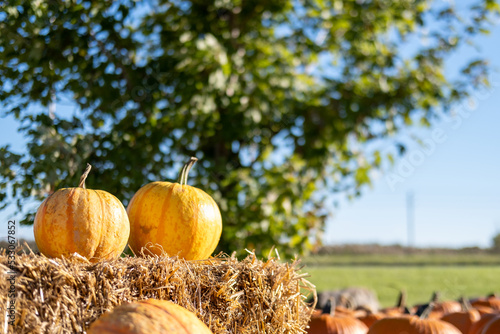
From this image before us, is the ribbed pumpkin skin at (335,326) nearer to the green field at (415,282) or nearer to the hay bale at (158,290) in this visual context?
the hay bale at (158,290)

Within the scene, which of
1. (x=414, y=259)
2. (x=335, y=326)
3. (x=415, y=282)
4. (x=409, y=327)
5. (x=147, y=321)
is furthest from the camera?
(x=414, y=259)

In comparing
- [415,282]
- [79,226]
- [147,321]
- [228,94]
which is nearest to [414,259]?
[415,282]

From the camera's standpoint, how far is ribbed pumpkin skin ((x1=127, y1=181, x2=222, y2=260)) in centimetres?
205

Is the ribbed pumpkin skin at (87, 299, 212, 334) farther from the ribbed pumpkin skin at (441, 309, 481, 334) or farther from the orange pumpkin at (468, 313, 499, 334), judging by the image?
the ribbed pumpkin skin at (441, 309, 481, 334)

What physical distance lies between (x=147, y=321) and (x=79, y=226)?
55cm

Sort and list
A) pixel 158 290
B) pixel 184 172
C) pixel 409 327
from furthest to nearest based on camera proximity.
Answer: pixel 409 327 < pixel 184 172 < pixel 158 290

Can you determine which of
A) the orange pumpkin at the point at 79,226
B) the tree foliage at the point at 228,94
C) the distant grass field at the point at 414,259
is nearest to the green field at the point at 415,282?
the tree foliage at the point at 228,94

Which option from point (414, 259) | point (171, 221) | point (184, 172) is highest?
point (184, 172)

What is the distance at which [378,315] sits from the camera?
11.2ft

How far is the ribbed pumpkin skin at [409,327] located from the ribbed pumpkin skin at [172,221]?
120cm

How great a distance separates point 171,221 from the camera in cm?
205

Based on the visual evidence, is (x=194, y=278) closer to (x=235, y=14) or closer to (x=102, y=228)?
(x=102, y=228)

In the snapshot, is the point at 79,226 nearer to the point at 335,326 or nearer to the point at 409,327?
the point at 335,326

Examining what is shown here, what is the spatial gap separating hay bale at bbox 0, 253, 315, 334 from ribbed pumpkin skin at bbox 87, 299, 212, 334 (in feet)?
0.48
